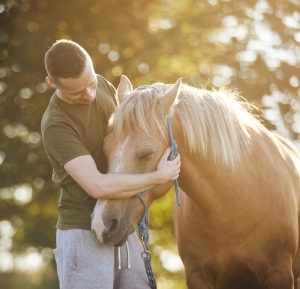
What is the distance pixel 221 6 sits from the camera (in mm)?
14375

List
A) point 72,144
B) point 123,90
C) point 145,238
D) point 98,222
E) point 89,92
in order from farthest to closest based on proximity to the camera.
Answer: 1. point 123,90
2. point 145,238
3. point 89,92
4. point 72,144
5. point 98,222

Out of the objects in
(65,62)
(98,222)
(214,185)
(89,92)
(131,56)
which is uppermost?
(65,62)

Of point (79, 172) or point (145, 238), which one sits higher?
point (79, 172)

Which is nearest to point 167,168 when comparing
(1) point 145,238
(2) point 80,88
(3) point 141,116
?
(3) point 141,116

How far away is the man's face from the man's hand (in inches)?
22.2

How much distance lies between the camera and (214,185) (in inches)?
202

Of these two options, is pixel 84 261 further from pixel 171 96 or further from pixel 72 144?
pixel 171 96

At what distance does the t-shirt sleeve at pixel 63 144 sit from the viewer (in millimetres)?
4406

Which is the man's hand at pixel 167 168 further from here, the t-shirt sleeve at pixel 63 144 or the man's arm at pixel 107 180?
the t-shirt sleeve at pixel 63 144

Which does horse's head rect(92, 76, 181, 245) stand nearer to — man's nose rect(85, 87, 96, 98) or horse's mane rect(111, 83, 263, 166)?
horse's mane rect(111, 83, 263, 166)

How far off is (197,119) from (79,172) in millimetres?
902

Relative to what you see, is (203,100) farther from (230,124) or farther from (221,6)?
(221,6)

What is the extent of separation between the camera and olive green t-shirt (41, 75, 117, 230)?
4.45m

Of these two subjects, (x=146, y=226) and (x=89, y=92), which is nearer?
(x=89, y=92)
